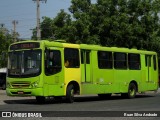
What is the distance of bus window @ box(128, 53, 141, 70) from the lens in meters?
29.9

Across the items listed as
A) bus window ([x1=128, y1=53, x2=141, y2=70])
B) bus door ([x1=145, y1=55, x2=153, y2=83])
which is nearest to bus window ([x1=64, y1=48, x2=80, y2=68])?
bus window ([x1=128, y1=53, x2=141, y2=70])

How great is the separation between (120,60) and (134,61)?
160cm

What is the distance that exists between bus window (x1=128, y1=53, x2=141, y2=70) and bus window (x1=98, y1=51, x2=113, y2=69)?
2174mm

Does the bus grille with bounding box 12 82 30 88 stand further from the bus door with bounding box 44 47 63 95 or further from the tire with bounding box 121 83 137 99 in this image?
the tire with bounding box 121 83 137 99

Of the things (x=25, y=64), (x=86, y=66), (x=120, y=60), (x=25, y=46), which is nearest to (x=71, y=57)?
(x=86, y=66)

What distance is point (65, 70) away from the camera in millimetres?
24594

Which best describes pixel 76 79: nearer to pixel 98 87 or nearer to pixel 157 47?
pixel 98 87

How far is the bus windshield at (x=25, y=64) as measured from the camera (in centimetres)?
2342

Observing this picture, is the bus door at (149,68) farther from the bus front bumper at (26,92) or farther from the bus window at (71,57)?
the bus front bumper at (26,92)

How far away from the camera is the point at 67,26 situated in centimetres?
4531

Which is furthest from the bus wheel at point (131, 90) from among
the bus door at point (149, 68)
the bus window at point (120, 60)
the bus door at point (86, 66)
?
the bus door at point (86, 66)

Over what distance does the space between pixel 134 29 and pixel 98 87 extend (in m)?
18.4

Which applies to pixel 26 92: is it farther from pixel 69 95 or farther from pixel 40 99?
pixel 69 95

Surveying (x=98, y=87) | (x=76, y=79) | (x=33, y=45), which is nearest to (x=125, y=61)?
(x=98, y=87)
